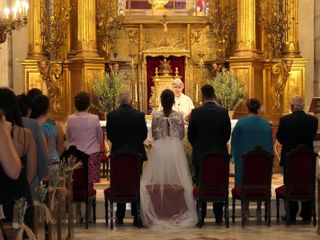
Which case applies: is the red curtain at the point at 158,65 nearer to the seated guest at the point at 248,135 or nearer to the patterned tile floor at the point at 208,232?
the seated guest at the point at 248,135

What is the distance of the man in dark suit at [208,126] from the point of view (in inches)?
446

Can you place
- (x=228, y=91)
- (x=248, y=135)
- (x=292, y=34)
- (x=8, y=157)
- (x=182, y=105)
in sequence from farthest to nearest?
(x=292, y=34)
(x=228, y=91)
(x=182, y=105)
(x=248, y=135)
(x=8, y=157)

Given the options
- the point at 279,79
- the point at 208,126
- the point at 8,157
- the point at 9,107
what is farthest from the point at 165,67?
the point at 8,157

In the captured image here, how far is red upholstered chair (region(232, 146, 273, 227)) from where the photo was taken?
36.8ft

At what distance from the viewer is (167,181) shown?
1152 cm

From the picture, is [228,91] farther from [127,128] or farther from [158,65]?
[127,128]

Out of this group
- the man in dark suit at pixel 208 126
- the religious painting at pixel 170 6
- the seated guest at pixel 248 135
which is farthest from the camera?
the religious painting at pixel 170 6

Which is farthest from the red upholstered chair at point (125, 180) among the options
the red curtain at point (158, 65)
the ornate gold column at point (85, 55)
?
the red curtain at point (158, 65)

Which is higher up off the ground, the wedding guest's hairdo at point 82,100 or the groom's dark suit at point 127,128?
the wedding guest's hairdo at point 82,100

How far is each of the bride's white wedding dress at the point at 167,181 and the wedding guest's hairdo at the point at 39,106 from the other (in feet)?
7.00

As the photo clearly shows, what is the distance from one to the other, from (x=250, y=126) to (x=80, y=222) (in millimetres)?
2606

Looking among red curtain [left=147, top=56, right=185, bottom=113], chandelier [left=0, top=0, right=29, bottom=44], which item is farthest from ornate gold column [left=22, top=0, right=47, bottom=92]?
chandelier [left=0, top=0, right=29, bottom=44]

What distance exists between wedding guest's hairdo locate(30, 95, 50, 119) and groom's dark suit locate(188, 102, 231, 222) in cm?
237

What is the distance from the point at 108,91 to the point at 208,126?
6194mm
